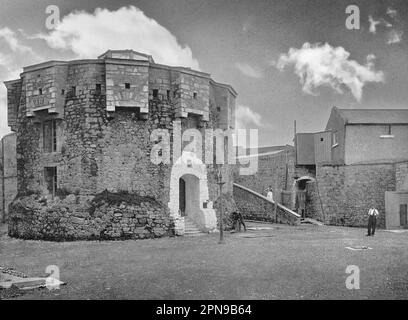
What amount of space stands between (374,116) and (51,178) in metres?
21.5

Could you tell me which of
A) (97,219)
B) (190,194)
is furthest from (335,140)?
(97,219)

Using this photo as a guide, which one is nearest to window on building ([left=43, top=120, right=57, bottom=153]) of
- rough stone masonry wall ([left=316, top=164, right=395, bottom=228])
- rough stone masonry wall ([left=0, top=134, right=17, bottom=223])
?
rough stone masonry wall ([left=0, top=134, right=17, bottom=223])

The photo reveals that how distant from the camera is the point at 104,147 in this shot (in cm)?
1745

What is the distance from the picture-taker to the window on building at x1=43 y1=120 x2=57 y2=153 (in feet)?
61.3

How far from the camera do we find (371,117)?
28.6m

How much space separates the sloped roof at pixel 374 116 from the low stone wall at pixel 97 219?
16.2 m

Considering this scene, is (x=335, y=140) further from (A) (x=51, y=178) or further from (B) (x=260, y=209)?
(A) (x=51, y=178)

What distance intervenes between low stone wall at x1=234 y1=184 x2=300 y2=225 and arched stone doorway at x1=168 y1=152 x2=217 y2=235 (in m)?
7.20

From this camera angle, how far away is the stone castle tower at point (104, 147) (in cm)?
1716

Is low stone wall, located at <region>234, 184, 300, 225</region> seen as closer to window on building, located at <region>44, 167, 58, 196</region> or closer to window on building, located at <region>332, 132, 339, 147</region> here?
window on building, located at <region>332, 132, 339, 147</region>

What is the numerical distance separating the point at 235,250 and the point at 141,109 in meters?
7.35
